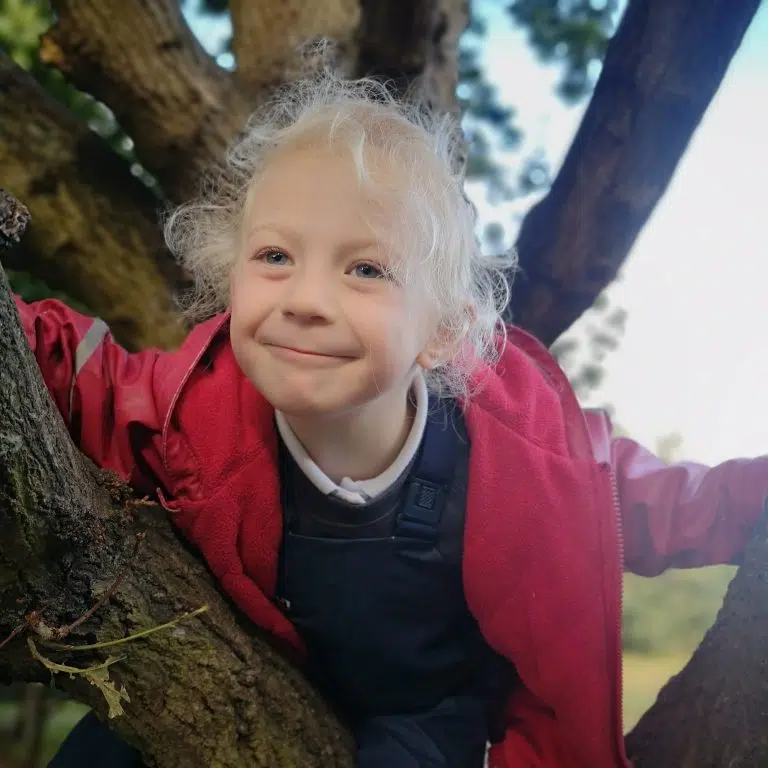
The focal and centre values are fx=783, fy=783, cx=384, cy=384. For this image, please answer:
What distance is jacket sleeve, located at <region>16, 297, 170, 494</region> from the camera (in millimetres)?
644

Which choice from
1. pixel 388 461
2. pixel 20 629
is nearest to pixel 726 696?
pixel 388 461

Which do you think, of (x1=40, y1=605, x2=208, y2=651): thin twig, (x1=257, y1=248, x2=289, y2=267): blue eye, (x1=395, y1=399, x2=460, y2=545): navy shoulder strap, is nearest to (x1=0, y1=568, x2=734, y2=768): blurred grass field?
(x1=395, y1=399, x2=460, y2=545): navy shoulder strap

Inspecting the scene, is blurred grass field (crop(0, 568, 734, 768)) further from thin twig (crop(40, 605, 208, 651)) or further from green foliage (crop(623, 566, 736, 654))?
thin twig (crop(40, 605, 208, 651))

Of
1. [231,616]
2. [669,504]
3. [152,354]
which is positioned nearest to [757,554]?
[669,504]

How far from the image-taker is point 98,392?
0.65m

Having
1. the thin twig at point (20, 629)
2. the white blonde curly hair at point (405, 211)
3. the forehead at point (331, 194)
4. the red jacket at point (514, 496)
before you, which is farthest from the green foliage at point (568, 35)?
the thin twig at point (20, 629)

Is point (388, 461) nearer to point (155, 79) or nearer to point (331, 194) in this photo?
point (331, 194)

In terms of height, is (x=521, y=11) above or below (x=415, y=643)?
above

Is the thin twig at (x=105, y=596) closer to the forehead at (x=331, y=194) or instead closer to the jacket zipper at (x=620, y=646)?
the forehead at (x=331, y=194)

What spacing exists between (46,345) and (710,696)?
0.66 m

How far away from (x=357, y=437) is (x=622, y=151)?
0.50 meters

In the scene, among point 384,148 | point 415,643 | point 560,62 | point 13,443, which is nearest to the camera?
point 13,443

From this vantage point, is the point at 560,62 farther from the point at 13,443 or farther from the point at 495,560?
the point at 13,443

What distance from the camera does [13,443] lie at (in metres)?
0.46
